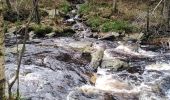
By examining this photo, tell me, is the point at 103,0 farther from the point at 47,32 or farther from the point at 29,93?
the point at 29,93

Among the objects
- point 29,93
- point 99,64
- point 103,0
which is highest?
point 29,93

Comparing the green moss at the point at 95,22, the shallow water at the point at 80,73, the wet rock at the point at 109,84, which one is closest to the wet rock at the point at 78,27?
the green moss at the point at 95,22

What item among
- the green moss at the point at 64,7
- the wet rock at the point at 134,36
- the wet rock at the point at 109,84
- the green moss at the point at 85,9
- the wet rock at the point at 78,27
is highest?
the wet rock at the point at 109,84

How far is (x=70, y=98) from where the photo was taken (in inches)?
427

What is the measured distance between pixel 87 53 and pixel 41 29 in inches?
200

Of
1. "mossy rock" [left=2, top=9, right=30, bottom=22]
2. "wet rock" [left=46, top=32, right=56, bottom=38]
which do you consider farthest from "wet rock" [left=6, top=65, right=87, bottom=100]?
"mossy rock" [left=2, top=9, right=30, bottom=22]

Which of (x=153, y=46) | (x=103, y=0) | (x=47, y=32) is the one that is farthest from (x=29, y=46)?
(x=103, y=0)

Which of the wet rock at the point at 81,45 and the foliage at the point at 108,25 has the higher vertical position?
the wet rock at the point at 81,45

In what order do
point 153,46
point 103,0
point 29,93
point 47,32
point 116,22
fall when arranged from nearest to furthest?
point 29,93 → point 153,46 → point 47,32 → point 116,22 → point 103,0

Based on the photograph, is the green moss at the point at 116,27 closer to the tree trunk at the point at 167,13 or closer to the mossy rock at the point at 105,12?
the tree trunk at the point at 167,13

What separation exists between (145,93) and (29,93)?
12.3ft

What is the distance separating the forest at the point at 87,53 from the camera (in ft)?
37.0

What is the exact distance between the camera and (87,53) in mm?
16250

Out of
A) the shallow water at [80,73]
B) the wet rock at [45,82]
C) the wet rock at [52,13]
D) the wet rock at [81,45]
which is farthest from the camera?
the wet rock at [52,13]
